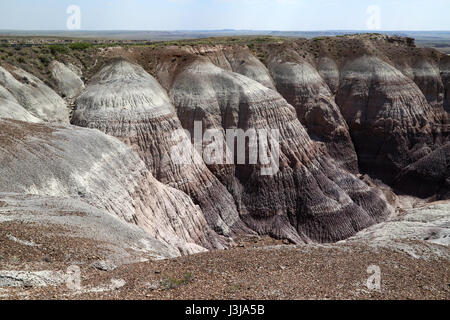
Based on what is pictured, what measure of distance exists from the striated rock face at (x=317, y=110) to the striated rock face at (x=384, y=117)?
8.32ft

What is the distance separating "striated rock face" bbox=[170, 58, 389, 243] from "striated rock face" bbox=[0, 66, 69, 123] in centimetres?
1039

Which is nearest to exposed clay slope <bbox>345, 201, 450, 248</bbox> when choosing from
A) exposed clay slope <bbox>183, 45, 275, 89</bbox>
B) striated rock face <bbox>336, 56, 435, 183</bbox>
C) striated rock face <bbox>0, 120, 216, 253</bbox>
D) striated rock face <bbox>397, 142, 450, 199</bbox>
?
striated rock face <bbox>0, 120, 216, 253</bbox>

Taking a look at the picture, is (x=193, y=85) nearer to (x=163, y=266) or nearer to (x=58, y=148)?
(x=58, y=148)

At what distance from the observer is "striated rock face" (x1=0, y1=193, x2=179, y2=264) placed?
1088 cm

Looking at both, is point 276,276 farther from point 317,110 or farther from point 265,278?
point 317,110

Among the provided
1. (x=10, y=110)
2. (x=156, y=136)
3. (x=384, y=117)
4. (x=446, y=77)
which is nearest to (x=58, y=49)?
(x=10, y=110)

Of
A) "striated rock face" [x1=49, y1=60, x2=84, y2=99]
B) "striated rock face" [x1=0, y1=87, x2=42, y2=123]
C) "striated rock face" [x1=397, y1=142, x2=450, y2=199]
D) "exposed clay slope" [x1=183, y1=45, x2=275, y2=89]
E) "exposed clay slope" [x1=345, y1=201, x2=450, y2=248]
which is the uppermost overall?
"exposed clay slope" [x1=183, y1=45, x2=275, y2=89]

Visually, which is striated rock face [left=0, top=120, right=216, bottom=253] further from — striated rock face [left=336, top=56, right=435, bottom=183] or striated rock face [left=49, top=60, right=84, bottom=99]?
striated rock face [left=336, top=56, right=435, bottom=183]

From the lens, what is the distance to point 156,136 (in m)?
28.5

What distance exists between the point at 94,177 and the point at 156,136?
10559 millimetres

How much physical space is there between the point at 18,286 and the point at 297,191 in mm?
26565

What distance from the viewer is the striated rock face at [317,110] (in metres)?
45.2

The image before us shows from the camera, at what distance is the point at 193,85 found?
35.4m
